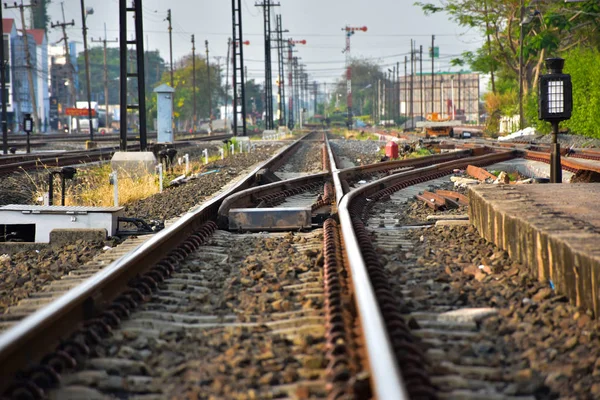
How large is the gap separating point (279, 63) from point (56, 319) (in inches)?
3823

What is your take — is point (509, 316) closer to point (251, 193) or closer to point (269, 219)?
point (269, 219)

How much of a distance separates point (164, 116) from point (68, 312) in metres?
28.5

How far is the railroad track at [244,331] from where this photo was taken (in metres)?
3.91

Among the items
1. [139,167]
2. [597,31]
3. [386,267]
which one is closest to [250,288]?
[386,267]

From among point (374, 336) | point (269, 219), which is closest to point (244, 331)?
point (374, 336)

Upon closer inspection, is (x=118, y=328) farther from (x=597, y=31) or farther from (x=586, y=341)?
(x=597, y=31)

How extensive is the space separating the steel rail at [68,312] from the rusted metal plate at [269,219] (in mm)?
2162

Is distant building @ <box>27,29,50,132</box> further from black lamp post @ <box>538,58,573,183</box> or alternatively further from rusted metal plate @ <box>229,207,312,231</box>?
rusted metal plate @ <box>229,207,312,231</box>

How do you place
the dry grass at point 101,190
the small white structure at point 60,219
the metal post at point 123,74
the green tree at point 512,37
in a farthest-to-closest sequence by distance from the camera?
the green tree at point 512,37, the metal post at point 123,74, the dry grass at point 101,190, the small white structure at point 60,219

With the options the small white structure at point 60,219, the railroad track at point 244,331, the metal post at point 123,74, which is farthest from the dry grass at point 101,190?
the railroad track at point 244,331

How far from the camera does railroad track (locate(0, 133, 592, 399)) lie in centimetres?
391

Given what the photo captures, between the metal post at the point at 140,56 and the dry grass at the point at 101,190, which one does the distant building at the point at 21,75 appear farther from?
the dry grass at the point at 101,190

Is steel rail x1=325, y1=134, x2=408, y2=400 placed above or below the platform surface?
below

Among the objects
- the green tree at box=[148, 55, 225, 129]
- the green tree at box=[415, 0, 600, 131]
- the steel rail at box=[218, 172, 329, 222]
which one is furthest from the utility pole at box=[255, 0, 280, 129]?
the steel rail at box=[218, 172, 329, 222]
